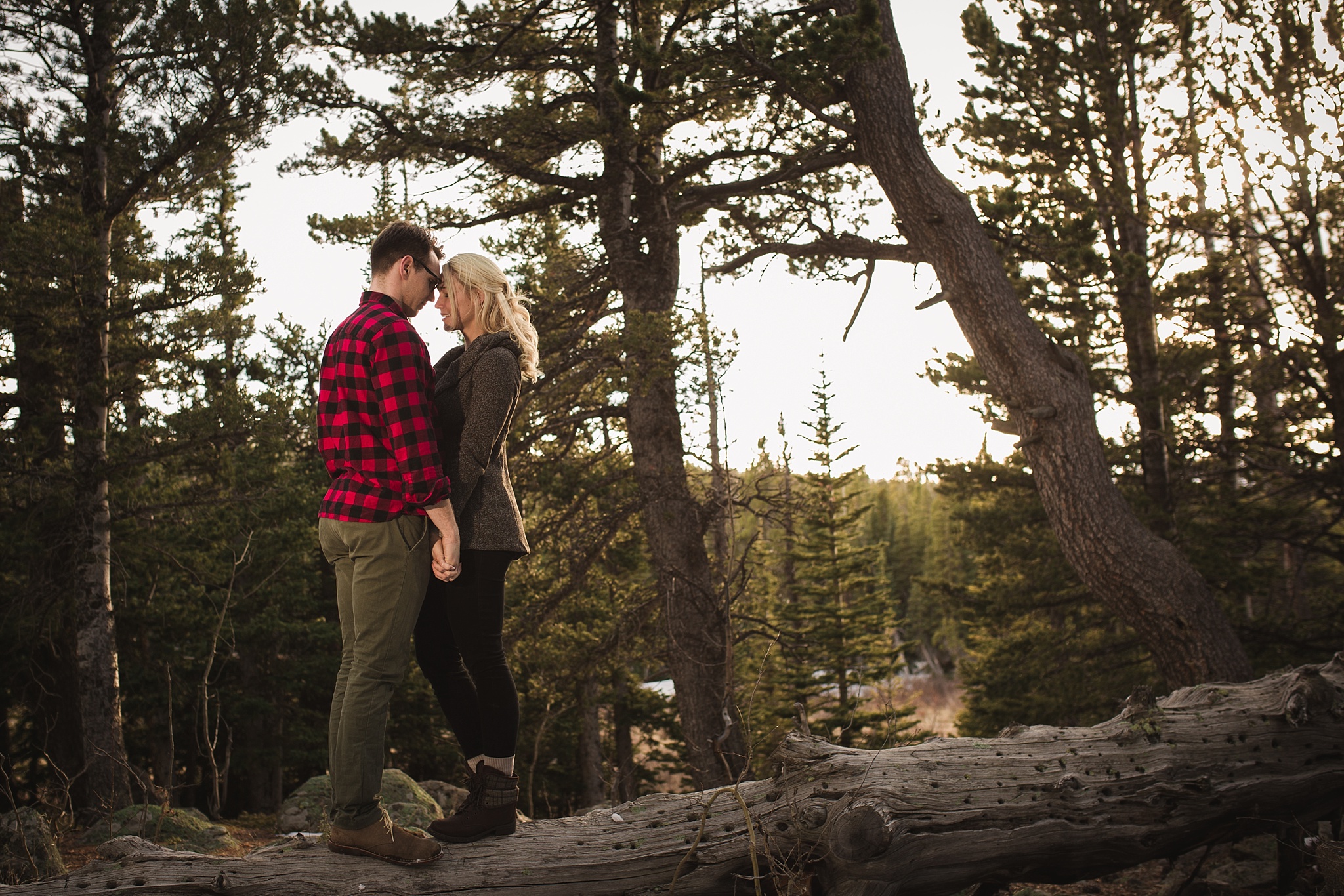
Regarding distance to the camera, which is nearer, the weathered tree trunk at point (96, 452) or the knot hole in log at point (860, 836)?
the knot hole in log at point (860, 836)

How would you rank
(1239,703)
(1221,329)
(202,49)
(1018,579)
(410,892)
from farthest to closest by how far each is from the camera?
(1018,579) → (1221,329) → (202,49) → (1239,703) → (410,892)

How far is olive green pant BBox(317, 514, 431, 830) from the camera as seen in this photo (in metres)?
2.91

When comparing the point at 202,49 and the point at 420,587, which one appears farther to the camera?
the point at 202,49

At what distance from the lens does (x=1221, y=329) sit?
11.0 m

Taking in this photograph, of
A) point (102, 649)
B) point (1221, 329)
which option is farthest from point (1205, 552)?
point (102, 649)

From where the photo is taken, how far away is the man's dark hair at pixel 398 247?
3.22 m

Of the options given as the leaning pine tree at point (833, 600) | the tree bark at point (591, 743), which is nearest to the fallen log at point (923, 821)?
the tree bark at point (591, 743)

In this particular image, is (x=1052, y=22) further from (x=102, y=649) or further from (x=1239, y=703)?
(x=102, y=649)

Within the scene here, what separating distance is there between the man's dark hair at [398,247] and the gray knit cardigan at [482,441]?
1.32ft

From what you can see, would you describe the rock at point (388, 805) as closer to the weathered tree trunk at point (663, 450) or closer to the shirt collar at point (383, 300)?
the shirt collar at point (383, 300)

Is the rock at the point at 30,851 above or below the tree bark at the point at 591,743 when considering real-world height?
above

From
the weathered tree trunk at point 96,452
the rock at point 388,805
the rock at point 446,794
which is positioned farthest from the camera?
the weathered tree trunk at point 96,452

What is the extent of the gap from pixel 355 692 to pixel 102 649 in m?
9.56

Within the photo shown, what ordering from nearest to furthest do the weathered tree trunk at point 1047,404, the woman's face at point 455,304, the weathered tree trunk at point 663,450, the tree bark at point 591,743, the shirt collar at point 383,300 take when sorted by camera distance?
the shirt collar at point 383,300
the woman's face at point 455,304
the weathered tree trunk at point 1047,404
the weathered tree trunk at point 663,450
the tree bark at point 591,743
